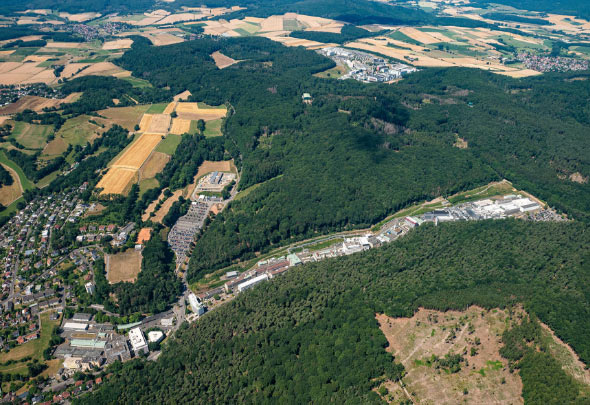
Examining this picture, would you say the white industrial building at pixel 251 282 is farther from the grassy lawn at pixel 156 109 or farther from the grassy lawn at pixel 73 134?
the grassy lawn at pixel 156 109

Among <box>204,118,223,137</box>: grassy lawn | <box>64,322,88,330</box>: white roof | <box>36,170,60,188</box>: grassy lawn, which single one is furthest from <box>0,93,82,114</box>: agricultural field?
<box>64,322,88,330</box>: white roof

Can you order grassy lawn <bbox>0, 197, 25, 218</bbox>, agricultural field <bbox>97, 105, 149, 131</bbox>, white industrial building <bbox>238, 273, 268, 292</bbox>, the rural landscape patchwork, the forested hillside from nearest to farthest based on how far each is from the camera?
the rural landscape patchwork
white industrial building <bbox>238, 273, 268, 292</bbox>
the forested hillside
grassy lawn <bbox>0, 197, 25, 218</bbox>
agricultural field <bbox>97, 105, 149, 131</bbox>

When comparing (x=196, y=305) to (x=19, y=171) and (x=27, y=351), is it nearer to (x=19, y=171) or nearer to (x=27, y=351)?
(x=27, y=351)

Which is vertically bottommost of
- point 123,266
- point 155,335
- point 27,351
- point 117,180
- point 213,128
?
point 27,351

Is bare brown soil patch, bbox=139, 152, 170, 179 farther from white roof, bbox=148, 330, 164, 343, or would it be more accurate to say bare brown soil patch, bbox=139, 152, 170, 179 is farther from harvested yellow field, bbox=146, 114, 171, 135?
white roof, bbox=148, 330, 164, 343

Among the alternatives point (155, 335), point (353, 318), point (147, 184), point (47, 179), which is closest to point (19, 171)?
point (47, 179)

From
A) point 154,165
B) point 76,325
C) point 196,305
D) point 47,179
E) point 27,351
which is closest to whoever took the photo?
point 27,351

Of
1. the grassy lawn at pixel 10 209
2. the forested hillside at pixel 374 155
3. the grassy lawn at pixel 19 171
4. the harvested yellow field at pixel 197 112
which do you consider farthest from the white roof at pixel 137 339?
the harvested yellow field at pixel 197 112
